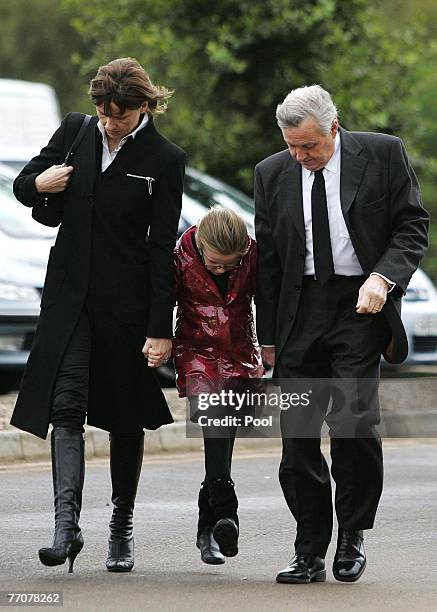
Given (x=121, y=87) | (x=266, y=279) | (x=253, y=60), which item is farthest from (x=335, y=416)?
(x=253, y=60)

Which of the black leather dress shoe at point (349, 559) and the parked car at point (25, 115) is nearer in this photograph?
the black leather dress shoe at point (349, 559)

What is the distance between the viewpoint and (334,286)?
5906 millimetres

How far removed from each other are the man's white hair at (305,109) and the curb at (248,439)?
4.54 meters

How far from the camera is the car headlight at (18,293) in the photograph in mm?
11734

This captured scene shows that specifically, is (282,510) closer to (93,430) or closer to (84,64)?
(93,430)

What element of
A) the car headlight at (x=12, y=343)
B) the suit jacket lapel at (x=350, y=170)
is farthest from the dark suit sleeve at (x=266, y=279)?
the car headlight at (x=12, y=343)

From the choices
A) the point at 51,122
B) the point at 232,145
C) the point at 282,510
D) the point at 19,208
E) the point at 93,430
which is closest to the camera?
the point at 282,510

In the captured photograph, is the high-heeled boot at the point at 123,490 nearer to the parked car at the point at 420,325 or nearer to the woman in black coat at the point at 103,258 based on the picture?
the woman in black coat at the point at 103,258

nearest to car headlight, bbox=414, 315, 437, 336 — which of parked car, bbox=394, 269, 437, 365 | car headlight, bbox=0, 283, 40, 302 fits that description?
parked car, bbox=394, 269, 437, 365

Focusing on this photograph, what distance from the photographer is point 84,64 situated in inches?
741

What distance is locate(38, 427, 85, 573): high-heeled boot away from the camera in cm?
572

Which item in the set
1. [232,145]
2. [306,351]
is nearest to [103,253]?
[306,351]

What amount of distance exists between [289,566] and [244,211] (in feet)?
24.6

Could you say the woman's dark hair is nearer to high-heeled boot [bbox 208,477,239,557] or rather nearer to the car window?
high-heeled boot [bbox 208,477,239,557]
